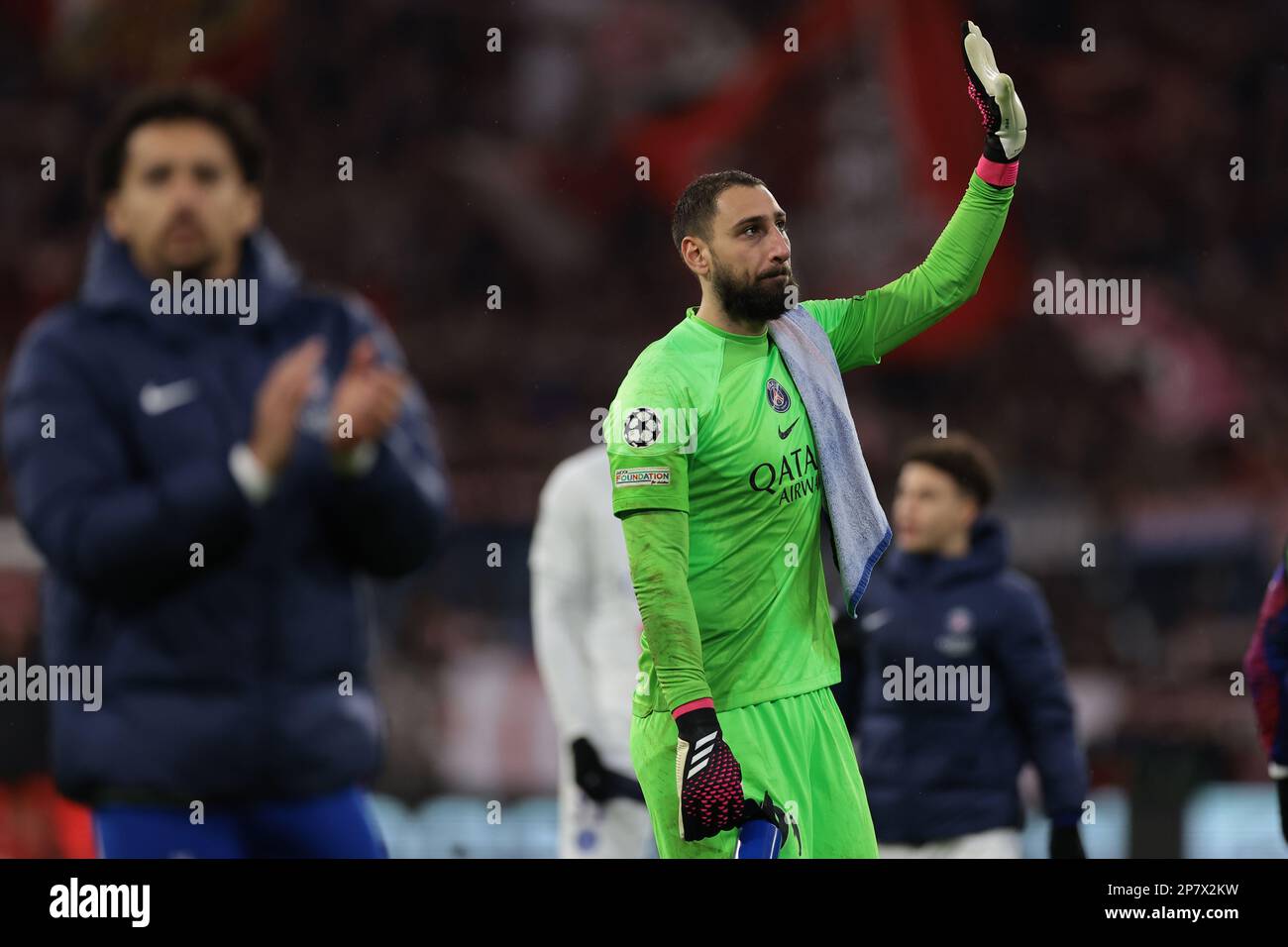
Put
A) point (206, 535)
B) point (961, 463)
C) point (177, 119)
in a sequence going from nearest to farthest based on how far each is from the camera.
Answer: point (206, 535), point (177, 119), point (961, 463)

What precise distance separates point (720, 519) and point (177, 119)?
151 centimetres

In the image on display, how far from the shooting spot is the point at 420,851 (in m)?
11.6

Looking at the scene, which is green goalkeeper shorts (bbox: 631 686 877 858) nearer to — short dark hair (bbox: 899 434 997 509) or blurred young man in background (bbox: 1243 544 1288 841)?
blurred young man in background (bbox: 1243 544 1288 841)

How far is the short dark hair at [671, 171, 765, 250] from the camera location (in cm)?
440

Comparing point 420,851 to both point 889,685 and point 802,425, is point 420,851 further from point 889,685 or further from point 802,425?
point 802,425

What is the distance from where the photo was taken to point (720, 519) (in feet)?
14.4

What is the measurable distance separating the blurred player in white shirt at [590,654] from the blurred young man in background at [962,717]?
0.84 meters

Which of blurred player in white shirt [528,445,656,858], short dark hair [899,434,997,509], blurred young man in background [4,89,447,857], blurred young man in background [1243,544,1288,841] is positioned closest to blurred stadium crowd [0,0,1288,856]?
blurred player in white shirt [528,445,656,858]

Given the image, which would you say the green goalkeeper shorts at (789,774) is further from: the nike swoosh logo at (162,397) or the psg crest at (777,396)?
the nike swoosh logo at (162,397)

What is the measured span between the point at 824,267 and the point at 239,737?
13.7 metres

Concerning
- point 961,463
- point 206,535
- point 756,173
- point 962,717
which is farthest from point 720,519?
point 756,173

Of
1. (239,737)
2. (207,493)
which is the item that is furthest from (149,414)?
(239,737)

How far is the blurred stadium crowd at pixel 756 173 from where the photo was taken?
54.6 feet

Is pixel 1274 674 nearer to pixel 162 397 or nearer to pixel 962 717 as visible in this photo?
pixel 962 717
